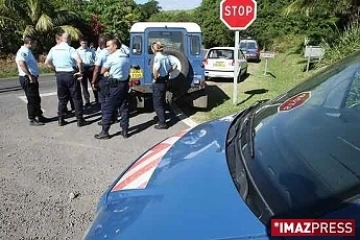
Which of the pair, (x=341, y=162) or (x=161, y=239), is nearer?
(x=161, y=239)

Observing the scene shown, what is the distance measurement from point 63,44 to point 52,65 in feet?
1.62

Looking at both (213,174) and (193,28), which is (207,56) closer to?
(193,28)

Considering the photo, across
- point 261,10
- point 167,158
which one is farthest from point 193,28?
point 261,10

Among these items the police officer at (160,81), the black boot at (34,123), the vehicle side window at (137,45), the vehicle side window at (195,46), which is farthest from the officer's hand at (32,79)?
the vehicle side window at (195,46)

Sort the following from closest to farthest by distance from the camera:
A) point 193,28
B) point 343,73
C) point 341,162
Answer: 1. point 341,162
2. point 343,73
3. point 193,28

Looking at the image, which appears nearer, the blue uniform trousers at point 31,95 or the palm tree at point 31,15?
the blue uniform trousers at point 31,95

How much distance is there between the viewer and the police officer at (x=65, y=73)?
7871 millimetres

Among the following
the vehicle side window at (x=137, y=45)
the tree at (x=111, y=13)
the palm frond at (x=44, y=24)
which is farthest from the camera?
the tree at (x=111, y=13)

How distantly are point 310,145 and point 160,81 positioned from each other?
6328 mm

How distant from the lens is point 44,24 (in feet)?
81.3

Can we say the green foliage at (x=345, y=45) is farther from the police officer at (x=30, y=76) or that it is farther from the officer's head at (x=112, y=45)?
the police officer at (x=30, y=76)

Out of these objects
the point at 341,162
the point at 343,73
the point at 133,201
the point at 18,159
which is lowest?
the point at 18,159

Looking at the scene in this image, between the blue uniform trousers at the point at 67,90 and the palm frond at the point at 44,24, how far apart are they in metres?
18.3

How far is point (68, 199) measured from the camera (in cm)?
457
